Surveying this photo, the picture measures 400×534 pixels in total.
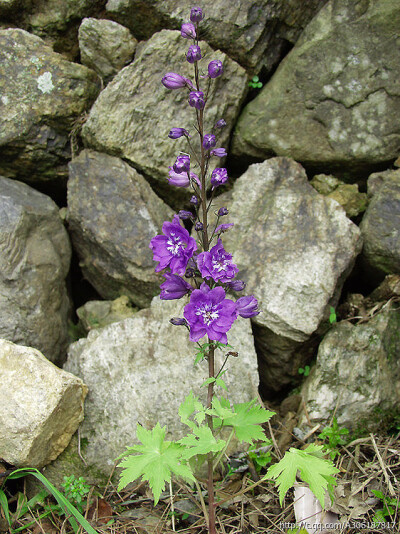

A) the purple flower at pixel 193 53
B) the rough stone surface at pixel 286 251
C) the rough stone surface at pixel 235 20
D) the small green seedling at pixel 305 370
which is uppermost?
the rough stone surface at pixel 235 20

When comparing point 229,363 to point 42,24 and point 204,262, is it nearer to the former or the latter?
point 204,262

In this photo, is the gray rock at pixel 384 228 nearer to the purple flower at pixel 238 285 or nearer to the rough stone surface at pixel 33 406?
the purple flower at pixel 238 285

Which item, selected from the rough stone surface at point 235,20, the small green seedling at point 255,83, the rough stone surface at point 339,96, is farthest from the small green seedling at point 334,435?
the rough stone surface at point 235,20

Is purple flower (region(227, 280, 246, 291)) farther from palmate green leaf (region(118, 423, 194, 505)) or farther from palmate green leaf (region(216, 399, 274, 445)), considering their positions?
palmate green leaf (region(118, 423, 194, 505))

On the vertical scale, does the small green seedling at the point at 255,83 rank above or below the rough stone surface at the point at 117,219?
above

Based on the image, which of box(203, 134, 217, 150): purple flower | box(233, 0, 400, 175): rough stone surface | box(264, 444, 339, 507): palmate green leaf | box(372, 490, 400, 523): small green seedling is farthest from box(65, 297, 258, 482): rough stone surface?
box(233, 0, 400, 175): rough stone surface

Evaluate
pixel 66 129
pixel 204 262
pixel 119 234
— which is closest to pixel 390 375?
pixel 204 262
